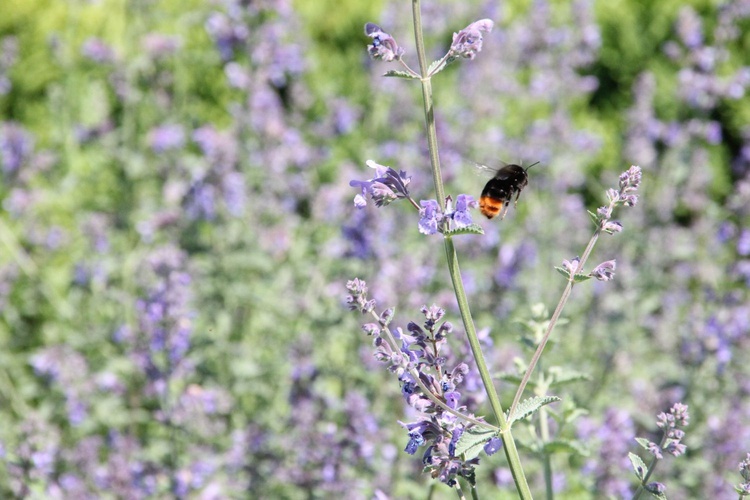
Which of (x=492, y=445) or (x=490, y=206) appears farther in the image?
(x=490, y=206)

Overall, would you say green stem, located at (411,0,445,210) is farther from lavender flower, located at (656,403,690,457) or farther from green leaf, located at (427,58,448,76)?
lavender flower, located at (656,403,690,457)

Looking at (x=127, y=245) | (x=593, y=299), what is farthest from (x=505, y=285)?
(x=127, y=245)

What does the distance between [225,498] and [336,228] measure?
8.93ft

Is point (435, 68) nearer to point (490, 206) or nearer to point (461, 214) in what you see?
point (461, 214)

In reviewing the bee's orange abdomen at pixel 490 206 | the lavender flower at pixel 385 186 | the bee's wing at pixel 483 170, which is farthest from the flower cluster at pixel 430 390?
the bee's orange abdomen at pixel 490 206

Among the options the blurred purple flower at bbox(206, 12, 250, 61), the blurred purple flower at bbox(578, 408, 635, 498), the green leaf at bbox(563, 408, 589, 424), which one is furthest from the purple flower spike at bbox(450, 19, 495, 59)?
the blurred purple flower at bbox(206, 12, 250, 61)

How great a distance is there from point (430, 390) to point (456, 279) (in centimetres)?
→ 33

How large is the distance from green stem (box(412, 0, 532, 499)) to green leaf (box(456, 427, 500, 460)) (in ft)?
0.14

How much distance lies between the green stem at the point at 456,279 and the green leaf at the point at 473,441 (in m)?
0.04

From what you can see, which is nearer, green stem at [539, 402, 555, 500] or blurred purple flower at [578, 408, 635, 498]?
green stem at [539, 402, 555, 500]

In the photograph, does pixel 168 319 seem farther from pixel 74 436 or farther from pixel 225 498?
pixel 74 436

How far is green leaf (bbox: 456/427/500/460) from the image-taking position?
6.30 ft

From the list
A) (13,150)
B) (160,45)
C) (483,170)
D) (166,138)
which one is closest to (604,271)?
(483,170)

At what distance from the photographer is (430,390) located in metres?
2.11
